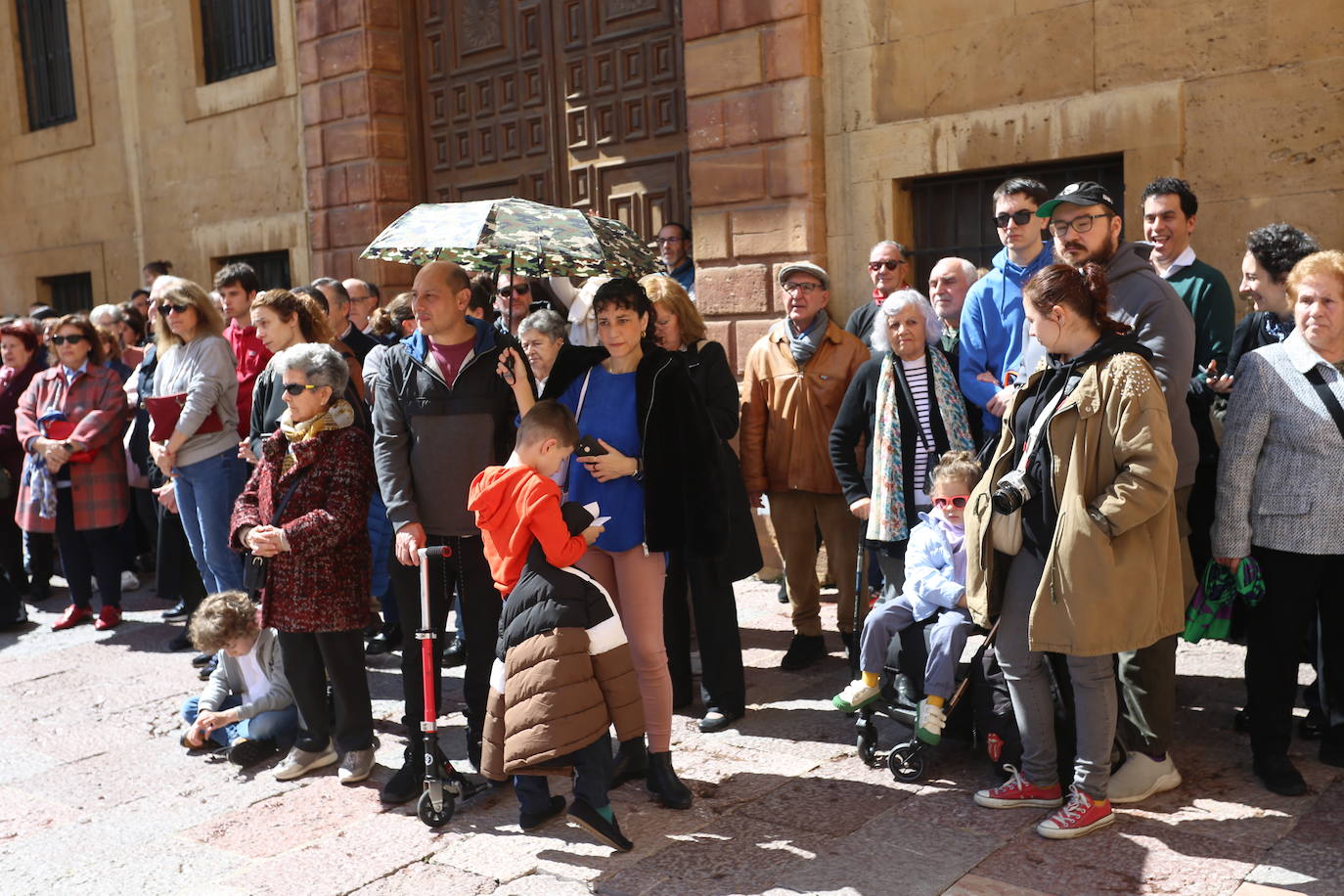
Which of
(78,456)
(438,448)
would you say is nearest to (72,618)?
(78,456)

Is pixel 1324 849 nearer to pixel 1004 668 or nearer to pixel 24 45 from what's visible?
pixel 1004 668

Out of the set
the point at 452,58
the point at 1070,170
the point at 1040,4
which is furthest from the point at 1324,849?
the point at 452,58

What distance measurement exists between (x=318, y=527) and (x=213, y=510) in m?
2.17

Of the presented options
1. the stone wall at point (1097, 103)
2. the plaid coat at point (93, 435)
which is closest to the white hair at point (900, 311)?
the stone wall at point (1097, 103)

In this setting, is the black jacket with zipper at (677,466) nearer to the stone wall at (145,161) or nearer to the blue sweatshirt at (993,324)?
the blue sweatshirt at (993,324)

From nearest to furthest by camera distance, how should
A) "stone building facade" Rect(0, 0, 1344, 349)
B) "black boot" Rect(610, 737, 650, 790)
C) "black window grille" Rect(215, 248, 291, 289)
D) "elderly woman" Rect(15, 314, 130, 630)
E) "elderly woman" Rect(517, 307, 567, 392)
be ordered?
"black boot" Rect(610, 737, 650, 790)
"elderly woman" Rect(517, 307, 567, 392)
"stone building facade" Rect(0, 0, 1344, 349)
"elderly woman" Rect(15, 314, 130, 630)
"black window grille" Rect(215, 248, 291, 289)

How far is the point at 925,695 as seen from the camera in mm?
4820

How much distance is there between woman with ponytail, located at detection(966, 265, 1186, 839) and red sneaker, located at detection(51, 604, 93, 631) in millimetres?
6438

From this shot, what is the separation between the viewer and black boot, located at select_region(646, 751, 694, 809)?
185 inches

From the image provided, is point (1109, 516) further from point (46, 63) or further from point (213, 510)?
point (46, 63)

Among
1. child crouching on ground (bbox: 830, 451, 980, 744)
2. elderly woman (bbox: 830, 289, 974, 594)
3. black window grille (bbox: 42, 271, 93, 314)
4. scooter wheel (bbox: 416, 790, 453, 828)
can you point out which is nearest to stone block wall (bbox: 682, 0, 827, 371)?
elderly woman (bbox: 830, 289, 974, 594)

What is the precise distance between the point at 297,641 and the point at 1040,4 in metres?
5.32

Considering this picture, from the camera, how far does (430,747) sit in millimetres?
4668

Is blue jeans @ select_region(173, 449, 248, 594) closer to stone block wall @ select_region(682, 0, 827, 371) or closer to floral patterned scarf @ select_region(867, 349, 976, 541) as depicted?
stone block wall @ select_region(682, 0, 827, 371)
